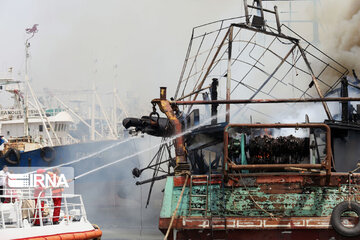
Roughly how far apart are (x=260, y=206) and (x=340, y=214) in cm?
189

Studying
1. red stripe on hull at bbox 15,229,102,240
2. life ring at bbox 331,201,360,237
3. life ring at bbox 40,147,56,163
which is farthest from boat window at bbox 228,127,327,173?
life ring at bbox 40,147,56,163

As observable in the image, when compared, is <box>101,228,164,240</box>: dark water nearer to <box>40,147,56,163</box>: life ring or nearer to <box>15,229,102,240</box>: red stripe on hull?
<box>40,147,56,163</box>: life ring

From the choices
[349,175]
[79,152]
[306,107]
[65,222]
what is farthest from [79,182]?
[349,175]

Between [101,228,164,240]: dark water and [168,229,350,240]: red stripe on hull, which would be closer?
[168,229,350,240]: red stripe on hull

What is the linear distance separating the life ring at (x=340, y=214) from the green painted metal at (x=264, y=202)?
43 centimetres

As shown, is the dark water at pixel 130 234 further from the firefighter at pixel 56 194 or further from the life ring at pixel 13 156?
the firefighter at pixel 56 194

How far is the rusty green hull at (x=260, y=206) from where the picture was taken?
12914 mm

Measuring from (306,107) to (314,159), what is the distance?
Answer: 972 cm

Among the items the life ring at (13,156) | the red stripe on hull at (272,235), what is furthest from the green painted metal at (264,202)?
the life ring at (13,156)

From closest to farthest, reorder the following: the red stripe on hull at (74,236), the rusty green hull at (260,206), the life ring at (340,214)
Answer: the red stripe on hull at (74,236), the life ring at (340,214), the rusty green hull at (260,206)

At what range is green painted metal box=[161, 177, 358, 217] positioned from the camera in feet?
43.2

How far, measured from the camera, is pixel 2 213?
38.0ft

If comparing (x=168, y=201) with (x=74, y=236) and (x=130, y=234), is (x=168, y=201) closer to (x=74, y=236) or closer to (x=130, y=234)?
(x=74, y=236)

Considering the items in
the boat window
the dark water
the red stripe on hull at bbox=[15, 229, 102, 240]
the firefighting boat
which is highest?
the boat window
